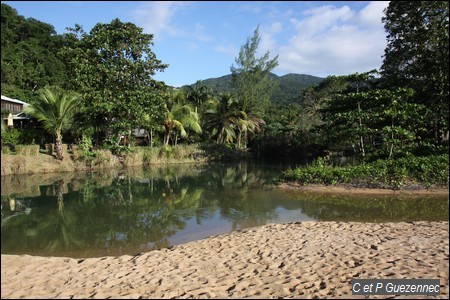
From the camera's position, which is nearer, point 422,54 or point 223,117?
point 422,54

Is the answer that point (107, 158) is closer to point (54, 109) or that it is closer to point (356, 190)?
point (54, 109)

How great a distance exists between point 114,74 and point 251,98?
15573 millimetres

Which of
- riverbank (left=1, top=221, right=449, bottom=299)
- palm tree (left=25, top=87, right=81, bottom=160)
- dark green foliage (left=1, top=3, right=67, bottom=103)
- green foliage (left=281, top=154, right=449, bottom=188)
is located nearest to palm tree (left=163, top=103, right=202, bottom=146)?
palm tree (left=25, top=87, right=81, bottom=160)

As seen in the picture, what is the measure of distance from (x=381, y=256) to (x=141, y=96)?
61.1ft

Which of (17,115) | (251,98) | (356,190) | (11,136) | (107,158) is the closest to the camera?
(356,190)

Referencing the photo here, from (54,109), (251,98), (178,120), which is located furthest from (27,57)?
(251,98)

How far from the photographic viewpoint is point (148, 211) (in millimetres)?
10523

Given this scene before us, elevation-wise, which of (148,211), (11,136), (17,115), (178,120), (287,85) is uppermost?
(287,85)

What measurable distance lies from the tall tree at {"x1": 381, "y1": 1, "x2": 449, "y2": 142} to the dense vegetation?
1.8 inches

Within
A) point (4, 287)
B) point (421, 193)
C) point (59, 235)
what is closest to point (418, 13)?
point (421, 193)

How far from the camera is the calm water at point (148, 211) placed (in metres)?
7.37

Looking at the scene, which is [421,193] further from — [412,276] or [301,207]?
[412,276]

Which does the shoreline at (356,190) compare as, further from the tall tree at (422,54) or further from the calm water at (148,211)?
the tall tree at (422,54)

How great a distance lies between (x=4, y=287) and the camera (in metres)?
4.50
